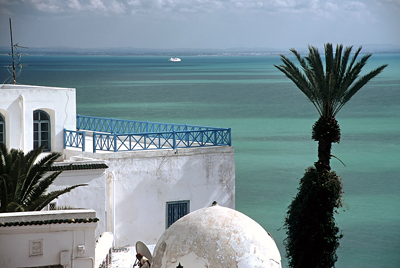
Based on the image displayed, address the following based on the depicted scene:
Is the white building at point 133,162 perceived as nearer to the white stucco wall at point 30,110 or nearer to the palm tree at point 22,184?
the white stucco wall at point 30,110

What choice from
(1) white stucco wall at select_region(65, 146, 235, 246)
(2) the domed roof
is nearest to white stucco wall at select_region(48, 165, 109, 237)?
(1) white stucco wall at select_region(65, 146, 235, 246)

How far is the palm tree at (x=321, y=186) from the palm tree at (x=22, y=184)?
591 centimetres

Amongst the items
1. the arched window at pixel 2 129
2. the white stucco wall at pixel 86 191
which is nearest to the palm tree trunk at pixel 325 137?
the white stucco wall at pixel 86 191

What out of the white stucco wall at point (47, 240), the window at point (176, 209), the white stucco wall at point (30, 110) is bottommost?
the window at point (176, 209)

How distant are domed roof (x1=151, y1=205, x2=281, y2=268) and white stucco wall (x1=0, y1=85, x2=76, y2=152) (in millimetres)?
9487

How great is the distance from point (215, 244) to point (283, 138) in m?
46.2

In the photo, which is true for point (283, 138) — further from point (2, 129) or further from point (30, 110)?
point (2, 129)

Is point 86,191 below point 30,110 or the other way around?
below

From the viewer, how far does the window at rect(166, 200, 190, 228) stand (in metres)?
19.1

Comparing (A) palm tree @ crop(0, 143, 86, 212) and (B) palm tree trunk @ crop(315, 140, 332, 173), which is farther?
(B) palm tree trunk @ crop(315, 140, 332, 173)

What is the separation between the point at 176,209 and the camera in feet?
63.3

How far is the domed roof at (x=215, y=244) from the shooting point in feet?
33.6

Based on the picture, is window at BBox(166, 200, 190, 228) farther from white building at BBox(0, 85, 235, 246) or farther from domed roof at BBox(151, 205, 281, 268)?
domed roof at BBox(151, 205, 281, 268)

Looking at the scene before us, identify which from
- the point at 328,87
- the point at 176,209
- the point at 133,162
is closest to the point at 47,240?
the point at 133,162
